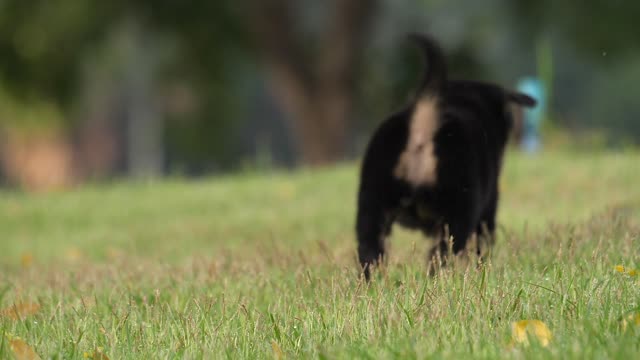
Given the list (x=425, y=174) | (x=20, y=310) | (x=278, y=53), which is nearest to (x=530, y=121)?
(x=278, y=53)

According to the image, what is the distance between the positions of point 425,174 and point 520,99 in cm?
127

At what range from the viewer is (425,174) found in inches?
218

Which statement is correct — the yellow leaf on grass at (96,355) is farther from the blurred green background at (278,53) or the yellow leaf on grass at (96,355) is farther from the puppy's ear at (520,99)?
the blurred green background at (278,53)

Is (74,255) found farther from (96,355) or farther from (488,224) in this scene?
(96,355)

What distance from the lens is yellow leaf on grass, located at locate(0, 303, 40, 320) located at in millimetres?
4883

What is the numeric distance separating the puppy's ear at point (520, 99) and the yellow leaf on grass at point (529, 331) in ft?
9.54

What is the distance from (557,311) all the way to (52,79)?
58.0ft

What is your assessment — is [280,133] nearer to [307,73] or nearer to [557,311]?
[307,73]

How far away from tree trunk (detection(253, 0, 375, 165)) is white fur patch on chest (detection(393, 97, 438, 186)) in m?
14.8

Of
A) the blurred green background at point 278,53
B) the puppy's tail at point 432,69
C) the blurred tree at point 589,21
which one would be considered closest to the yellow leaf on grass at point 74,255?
the puppy's tail at point 432,69

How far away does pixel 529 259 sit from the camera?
523cm

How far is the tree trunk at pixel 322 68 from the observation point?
20.4 metres

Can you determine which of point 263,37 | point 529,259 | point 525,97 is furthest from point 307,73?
point 529,259

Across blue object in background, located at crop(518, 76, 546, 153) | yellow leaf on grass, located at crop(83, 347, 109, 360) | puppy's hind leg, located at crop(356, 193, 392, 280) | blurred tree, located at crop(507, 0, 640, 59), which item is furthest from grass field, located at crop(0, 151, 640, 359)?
blurred tree, located at crop(507, 0, 640, 59)
